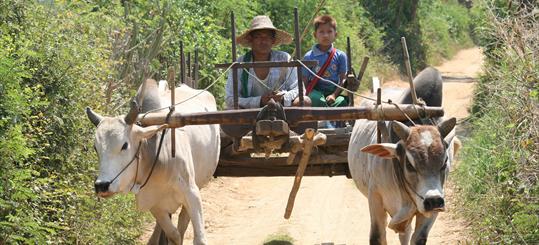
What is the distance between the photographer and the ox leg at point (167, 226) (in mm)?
6625

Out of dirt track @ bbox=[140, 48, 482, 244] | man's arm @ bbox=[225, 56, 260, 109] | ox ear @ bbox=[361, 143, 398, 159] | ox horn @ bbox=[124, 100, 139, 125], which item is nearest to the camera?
ox ear @ bbox=[361, 143, 398, 159]

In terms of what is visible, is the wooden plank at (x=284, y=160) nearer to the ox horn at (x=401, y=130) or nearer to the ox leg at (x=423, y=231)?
the ox leg at (x=423, y=231)

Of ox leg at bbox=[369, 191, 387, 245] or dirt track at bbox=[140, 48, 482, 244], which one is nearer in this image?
ox leg at bbox=[369, 191, 387, 245]

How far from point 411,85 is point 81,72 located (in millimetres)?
2894

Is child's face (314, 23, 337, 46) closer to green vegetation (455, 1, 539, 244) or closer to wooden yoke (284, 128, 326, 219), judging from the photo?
green vegetation (455, 1, 539, 244)

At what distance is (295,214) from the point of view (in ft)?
31.8

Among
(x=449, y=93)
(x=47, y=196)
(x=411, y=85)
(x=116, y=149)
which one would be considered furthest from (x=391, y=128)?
(x=449, y=93)

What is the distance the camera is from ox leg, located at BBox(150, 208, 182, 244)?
6625 millimetres

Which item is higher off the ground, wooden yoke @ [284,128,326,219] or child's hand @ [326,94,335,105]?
child's hand @ [326,94,335,105]

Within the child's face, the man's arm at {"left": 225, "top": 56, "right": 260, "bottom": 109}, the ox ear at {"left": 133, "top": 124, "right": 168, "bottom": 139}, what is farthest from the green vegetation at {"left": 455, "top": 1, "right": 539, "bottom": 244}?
the ox ear at {"left": 133, "top": 124, "right": 168, "bottom": 139}

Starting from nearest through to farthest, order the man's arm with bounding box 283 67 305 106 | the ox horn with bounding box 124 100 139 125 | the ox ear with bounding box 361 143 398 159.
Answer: the ox ear with bounding box 361 143 398 159
the ox horn with bounding box 124 100 139 125
the man's arm with bounding box 283 67 305 106

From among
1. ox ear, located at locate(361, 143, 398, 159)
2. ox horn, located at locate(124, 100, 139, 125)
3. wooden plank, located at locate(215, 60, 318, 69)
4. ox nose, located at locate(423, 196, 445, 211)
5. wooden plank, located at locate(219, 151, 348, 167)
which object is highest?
wooden plank, located at locate(215, 60, 318, 69)

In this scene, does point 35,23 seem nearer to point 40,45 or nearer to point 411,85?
point 40,45

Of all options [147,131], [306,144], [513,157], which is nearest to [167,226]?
[147,131]
